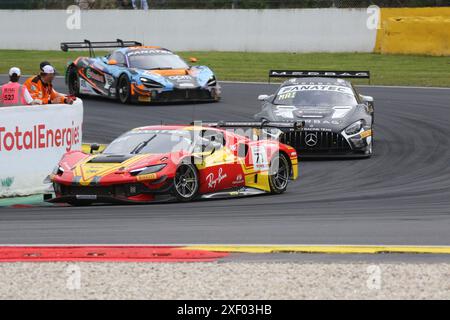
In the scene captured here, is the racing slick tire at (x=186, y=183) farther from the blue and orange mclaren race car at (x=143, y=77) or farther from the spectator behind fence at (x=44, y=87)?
the blue and orange mclaren race car at (x=143, y=77)

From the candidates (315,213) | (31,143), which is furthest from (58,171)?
(315,213)

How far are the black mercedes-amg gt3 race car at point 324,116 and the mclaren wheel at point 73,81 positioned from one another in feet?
23.8

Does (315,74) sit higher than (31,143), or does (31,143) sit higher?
(315,74)

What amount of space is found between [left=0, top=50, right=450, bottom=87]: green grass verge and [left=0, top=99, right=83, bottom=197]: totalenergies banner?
13.9 m

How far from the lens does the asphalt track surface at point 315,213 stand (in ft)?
33.2

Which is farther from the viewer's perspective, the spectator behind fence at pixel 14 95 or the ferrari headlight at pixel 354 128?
the ferrari headlight at pixel 354 128

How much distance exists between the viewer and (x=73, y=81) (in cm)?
2494

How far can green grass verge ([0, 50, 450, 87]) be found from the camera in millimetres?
27344

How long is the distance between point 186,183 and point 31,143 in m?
2.06

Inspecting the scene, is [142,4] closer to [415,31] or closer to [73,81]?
[415,31]

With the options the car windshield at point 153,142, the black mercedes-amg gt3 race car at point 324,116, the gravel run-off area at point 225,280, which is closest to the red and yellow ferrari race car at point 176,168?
the car windshield at point 153,142

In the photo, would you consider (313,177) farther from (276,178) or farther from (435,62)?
(435,62)

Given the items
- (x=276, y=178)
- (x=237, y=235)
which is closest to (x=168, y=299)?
(x=237, y=235)
